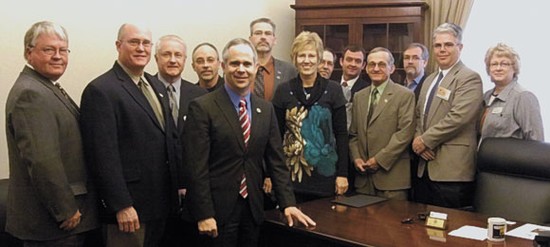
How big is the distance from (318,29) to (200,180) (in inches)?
129

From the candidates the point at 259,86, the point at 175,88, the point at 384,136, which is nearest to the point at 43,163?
the point at 175,88

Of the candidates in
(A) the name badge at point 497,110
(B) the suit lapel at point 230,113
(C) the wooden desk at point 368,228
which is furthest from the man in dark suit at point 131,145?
(A) the name badge at point 497,110

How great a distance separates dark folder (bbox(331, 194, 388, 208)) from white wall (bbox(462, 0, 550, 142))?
2.25 meters

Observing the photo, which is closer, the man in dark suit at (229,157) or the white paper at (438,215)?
the man in dark suit at (229,157)

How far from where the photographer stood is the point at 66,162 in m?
2.31

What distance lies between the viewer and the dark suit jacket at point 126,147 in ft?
7.63

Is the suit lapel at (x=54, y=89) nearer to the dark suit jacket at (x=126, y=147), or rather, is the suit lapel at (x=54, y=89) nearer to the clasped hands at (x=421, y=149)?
the dark suit jacket at (x=126, y=147)

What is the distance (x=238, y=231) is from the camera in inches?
97.9

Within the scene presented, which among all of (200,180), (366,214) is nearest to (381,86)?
(366,214)

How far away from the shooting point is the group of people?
2.27m

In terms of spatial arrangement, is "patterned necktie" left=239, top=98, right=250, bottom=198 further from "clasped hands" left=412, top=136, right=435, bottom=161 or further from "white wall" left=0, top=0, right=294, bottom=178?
"white wall" left=0, top=0, right=294, bottom=178

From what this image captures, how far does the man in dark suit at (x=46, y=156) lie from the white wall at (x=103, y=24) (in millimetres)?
1371

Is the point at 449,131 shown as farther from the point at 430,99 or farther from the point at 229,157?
the point at 229,157

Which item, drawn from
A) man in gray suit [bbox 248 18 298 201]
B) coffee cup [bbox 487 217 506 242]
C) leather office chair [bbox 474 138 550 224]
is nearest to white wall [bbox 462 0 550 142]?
leather office chair [bbox 474 138 550 224]
